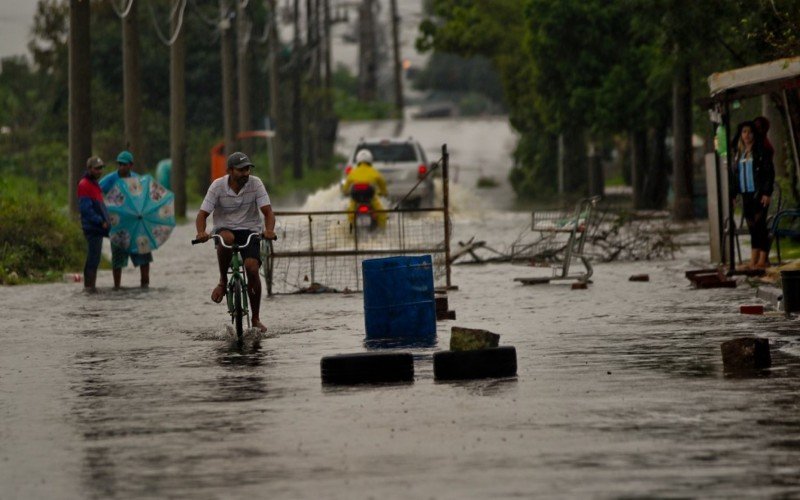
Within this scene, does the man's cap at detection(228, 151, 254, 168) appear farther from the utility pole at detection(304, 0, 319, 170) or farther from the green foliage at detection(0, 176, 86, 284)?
the utility pole at detection(304, 0, 319, 170)

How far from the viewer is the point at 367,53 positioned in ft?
447

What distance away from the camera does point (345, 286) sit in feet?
78.6

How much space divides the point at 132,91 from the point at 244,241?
22986 mm

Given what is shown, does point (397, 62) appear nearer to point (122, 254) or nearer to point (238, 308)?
point (122, 254)

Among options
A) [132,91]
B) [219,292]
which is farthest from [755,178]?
[132,91]

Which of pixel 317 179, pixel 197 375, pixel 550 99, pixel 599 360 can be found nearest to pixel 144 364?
pixel 197 375

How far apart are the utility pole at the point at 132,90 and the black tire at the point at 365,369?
86.1 feet

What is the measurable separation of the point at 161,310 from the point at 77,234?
8676 mm

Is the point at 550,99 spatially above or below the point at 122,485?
above

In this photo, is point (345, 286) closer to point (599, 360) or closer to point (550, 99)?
point (599, 360)

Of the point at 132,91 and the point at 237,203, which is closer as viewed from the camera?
the point at 237,203

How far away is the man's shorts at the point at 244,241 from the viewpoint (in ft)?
57.7

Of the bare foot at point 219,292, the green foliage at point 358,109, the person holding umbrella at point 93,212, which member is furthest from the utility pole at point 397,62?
the bare foot at point 219,292

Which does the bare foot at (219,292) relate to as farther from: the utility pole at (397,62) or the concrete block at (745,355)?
the utility pole at (397,62)
